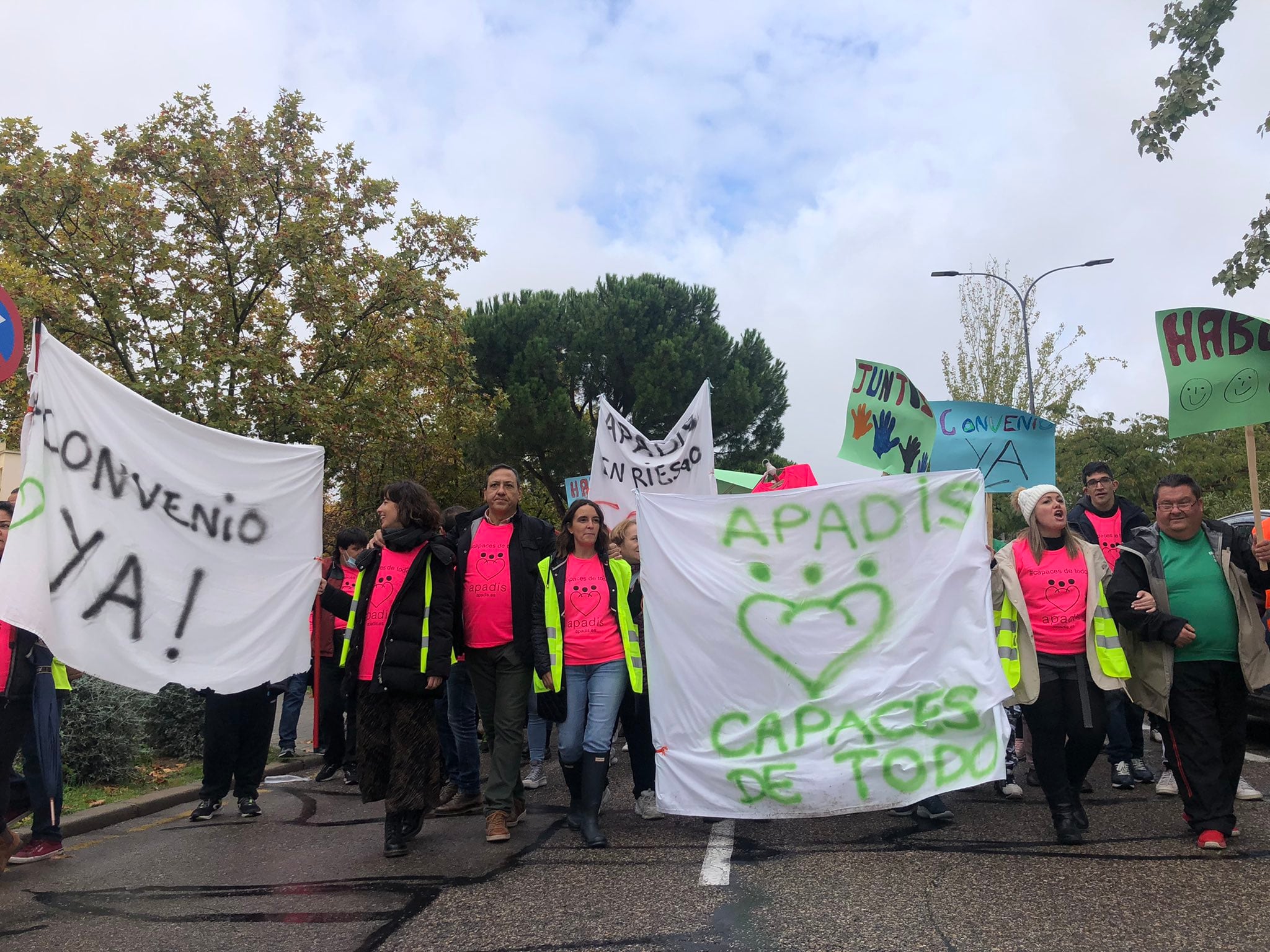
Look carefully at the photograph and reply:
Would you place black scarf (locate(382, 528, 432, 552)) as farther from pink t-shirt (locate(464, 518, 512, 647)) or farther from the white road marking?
the white road marking

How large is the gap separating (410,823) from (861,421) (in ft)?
14.3

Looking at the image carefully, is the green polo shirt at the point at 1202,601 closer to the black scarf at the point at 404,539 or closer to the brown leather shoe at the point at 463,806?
the black scarf at the point at 404,539

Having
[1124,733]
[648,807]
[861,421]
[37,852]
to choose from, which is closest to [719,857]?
[648,807]

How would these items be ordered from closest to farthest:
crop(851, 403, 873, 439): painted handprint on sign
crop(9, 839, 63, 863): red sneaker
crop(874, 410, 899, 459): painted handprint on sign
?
crop(9, 839, 63, 863): red sneaker → crop(874, 410, 899, 459): painted handprint on sign → crop(851, 403, 873, 439): painted handprint on sign

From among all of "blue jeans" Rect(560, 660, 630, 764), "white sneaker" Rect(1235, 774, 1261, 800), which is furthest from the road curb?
"white sneaker" Rect(1235, 774, 1261, 800)

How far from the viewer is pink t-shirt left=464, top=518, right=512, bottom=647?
5.68 meters

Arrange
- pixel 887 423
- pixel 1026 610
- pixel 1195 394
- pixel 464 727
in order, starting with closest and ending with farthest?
pixel 1026 610 → pixel 1195 394 → pixel 464 727 → pixel 887 423

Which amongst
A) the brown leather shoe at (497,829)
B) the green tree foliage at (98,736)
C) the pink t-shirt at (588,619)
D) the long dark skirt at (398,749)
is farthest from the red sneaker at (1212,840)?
the green tree foliage at (98,736)

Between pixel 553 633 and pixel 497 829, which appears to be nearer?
pixel 497 829

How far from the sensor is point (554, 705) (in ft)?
18.1

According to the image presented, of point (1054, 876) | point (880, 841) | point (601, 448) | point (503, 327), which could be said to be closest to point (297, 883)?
point (880, 841)

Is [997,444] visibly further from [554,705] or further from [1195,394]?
[554,705]

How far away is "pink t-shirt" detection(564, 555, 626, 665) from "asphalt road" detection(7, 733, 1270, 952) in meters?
0.94

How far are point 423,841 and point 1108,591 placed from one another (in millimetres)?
3725
